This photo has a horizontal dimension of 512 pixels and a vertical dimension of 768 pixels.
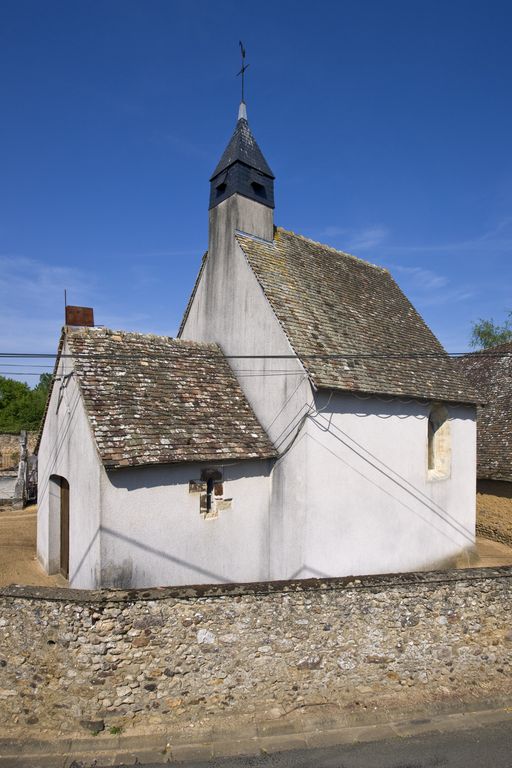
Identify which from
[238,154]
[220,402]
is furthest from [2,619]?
[238,154]

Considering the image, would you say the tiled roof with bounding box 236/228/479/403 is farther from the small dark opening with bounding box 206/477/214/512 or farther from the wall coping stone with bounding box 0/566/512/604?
the wall coping stone with bounding box 0/566/512/604

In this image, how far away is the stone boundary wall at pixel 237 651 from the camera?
606cm

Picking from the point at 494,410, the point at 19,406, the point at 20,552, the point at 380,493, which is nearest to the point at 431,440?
the point at 380,493

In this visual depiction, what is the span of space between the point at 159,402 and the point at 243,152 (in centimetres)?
831

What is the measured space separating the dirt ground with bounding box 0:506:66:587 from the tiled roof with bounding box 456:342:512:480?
43.1 ft

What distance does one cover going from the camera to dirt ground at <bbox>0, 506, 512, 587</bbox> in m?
11.4

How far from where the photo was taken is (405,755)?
19.0 ft

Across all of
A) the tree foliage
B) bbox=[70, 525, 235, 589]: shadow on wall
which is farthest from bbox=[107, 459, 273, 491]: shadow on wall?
the tree foliage

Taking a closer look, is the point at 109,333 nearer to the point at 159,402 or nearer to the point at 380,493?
the point at 159,402

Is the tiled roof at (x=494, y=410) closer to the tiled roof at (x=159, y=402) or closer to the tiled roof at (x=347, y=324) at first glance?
the tiled roof at (x=347, y=324)

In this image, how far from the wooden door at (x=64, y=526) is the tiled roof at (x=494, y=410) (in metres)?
12.6

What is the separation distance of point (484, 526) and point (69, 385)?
13760mm

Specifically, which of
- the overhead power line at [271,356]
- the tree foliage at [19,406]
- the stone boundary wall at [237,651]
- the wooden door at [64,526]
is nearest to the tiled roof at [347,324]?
the overhead power line at [271,356]

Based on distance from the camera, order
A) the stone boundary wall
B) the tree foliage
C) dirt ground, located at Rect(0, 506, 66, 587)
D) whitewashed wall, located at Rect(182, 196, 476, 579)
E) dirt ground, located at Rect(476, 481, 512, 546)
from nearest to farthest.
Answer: the stone boundary wall, whitewashed wall, located at Rect(182, 196, 476, 579), dirt ground, located at Rect(0, 506, 66, 587), dirt ground, located at Rect(476, 481, 512, 546), the tree foliage
